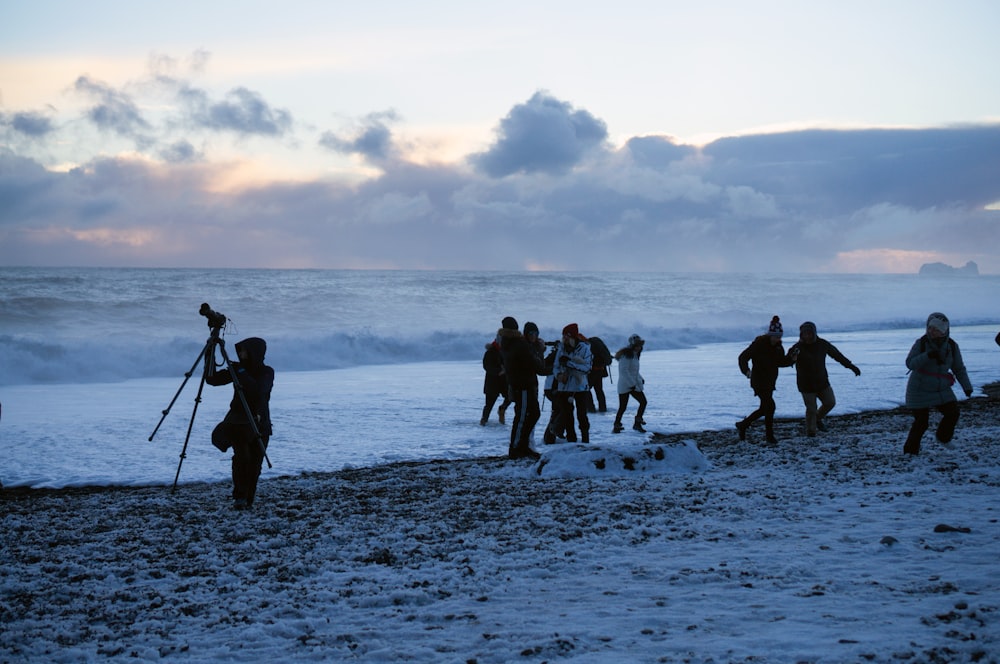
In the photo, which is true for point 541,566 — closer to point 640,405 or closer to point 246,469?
point 246,469

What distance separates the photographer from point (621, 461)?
33.7 ft

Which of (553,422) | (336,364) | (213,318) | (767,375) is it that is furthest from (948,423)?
(336,364)

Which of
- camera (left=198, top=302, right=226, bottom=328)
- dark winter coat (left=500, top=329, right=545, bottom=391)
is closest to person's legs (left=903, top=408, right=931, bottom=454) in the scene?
dark winter coat (left=500, top=329, right=545, bottom=391)

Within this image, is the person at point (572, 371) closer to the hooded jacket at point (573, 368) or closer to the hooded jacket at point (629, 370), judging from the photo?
the hooded jacket at point (573, 368)

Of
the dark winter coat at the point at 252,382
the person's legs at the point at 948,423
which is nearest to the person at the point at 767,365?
the person's legs at the point at 948,423

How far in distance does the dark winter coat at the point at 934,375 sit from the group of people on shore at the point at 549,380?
4.35 metres

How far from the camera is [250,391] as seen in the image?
28.7 ft

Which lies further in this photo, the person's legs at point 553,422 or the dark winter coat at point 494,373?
the dark winter coat at point 494,373

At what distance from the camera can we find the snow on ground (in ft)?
16.2

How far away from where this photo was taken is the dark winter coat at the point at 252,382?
869 centimetres

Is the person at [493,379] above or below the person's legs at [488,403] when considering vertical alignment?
above

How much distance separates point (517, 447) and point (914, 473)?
490 cm

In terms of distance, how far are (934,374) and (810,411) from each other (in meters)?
2.74

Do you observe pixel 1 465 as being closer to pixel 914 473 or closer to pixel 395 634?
pixel 395 634
